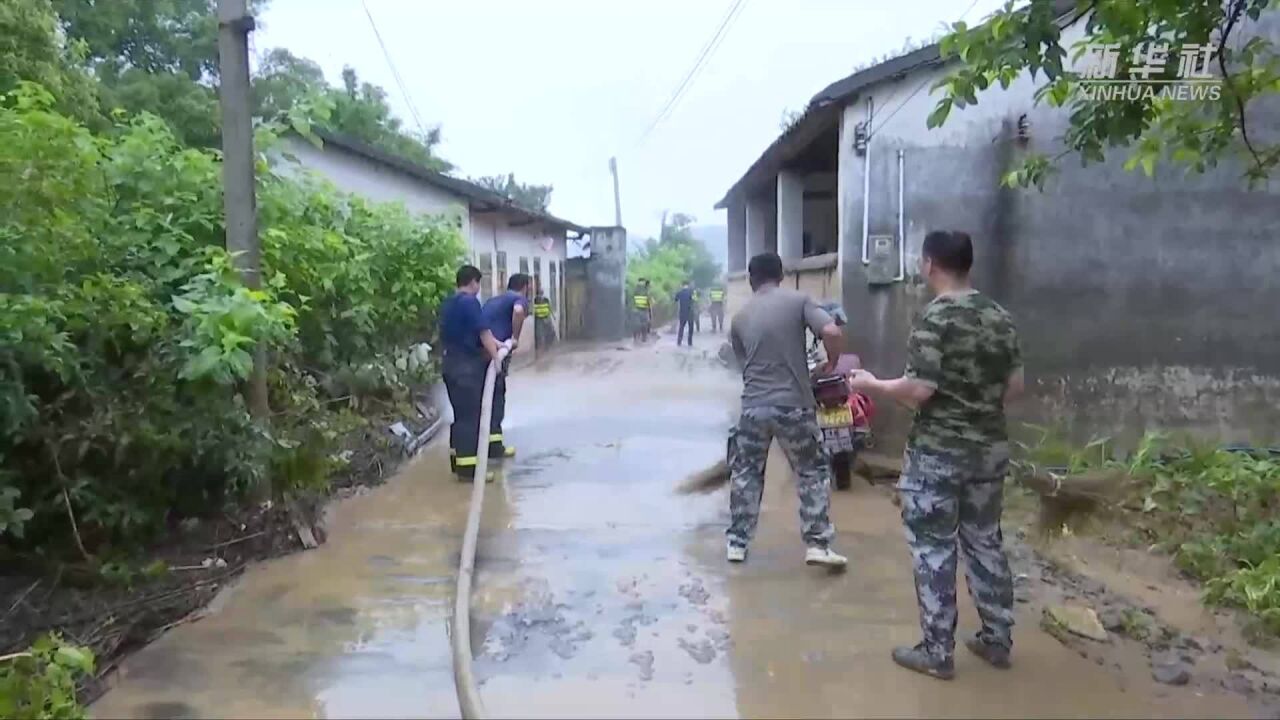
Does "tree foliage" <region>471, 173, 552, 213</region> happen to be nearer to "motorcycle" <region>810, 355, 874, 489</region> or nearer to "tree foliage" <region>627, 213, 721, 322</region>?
"tree foliage" <region>627, 213, 721, 322</region>

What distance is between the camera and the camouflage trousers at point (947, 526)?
4.47m

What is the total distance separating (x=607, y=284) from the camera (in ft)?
105

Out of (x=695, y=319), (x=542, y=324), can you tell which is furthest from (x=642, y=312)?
(x=542, y=324)

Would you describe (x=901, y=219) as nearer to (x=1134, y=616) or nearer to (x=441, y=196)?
(x=1134, y=616)

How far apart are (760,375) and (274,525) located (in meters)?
2.97

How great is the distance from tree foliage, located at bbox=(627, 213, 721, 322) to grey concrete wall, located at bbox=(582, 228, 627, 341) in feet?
8.76

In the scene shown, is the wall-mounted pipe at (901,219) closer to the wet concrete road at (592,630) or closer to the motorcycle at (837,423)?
the motorcycle at (837,423)

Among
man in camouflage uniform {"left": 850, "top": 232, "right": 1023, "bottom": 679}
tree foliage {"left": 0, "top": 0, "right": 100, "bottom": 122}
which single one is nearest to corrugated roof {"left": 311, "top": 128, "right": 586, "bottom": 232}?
tree foliage {"left": 0, "top": 0, "right": 100, "bottom": 122}

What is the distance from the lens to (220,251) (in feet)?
19.6

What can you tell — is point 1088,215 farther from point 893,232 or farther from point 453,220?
point 453,220

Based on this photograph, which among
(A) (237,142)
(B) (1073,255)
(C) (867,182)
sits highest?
(A) (237,142)

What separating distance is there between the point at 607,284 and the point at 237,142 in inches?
998

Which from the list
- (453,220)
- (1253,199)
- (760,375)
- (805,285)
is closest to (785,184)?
(805,285)

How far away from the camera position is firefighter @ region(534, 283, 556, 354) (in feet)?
78.1
